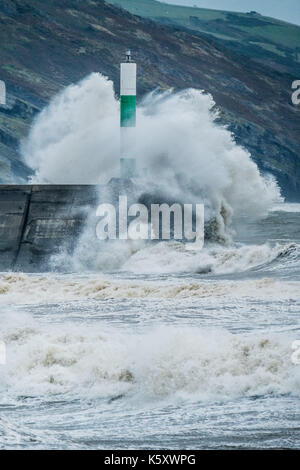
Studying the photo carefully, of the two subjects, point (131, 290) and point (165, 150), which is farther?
point (165, 150)

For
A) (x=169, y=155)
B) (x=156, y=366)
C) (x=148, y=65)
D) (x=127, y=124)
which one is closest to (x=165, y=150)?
(x=169, y=155)

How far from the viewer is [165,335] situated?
12.2 m

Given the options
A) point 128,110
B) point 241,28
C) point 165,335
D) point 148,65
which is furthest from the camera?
point 241,28

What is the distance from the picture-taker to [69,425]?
379 inches

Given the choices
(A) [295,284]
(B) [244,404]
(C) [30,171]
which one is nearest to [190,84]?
(C) [30,171]

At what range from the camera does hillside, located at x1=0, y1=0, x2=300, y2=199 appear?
93.4m

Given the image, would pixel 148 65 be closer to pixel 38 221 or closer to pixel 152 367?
pixel 38 221

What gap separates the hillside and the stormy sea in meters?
60.1

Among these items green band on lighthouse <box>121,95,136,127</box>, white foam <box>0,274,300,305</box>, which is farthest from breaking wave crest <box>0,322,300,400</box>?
green band on lighthouse <box>121,95,136,127</box>

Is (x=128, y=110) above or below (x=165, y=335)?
above

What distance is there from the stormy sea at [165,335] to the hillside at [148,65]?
60050 mm

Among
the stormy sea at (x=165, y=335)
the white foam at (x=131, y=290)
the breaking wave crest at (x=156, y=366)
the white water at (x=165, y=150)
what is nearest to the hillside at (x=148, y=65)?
the white water at (x=165, y=150)

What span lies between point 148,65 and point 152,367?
321ft

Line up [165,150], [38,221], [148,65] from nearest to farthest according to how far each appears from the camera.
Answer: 1. [38,221]
2. [165,150]
3. [148,65]
